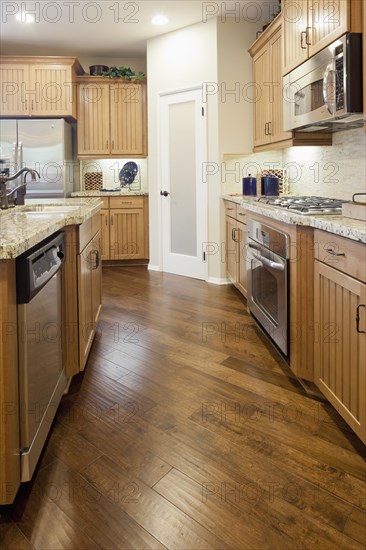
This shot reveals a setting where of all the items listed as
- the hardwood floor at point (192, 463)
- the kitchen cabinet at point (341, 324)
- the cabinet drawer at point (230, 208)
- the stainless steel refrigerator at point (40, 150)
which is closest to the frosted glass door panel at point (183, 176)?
the cabinet drawer at point (230, 208)

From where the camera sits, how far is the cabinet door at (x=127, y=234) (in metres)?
5.28

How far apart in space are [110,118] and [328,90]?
360cm

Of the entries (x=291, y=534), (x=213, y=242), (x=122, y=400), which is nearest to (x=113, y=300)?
(x=213, y=242)

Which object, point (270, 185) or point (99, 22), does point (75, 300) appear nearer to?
point (270, 185)

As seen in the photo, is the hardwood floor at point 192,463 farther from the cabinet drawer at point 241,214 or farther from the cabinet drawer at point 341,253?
the cabinet drawer at point 241,214

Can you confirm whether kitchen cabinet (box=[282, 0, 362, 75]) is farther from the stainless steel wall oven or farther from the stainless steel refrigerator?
the stainless steel refrigerator

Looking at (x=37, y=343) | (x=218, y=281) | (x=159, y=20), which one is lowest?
(x=218, y=281)

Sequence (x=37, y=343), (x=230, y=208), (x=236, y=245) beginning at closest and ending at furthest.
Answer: (x=37, y=343) < (x=236, y=245) < (x=230, y=208)

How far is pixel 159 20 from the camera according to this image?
426cm

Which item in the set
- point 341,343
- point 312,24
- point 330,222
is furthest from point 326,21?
point 341,343

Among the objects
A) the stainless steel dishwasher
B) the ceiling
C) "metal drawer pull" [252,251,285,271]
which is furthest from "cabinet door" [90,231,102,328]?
the ceiling

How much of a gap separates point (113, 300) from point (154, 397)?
6.08 feet

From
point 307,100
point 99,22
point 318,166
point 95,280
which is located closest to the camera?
point 307,100

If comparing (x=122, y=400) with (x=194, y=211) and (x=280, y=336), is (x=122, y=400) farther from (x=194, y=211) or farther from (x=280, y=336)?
(x=194, y=211)
